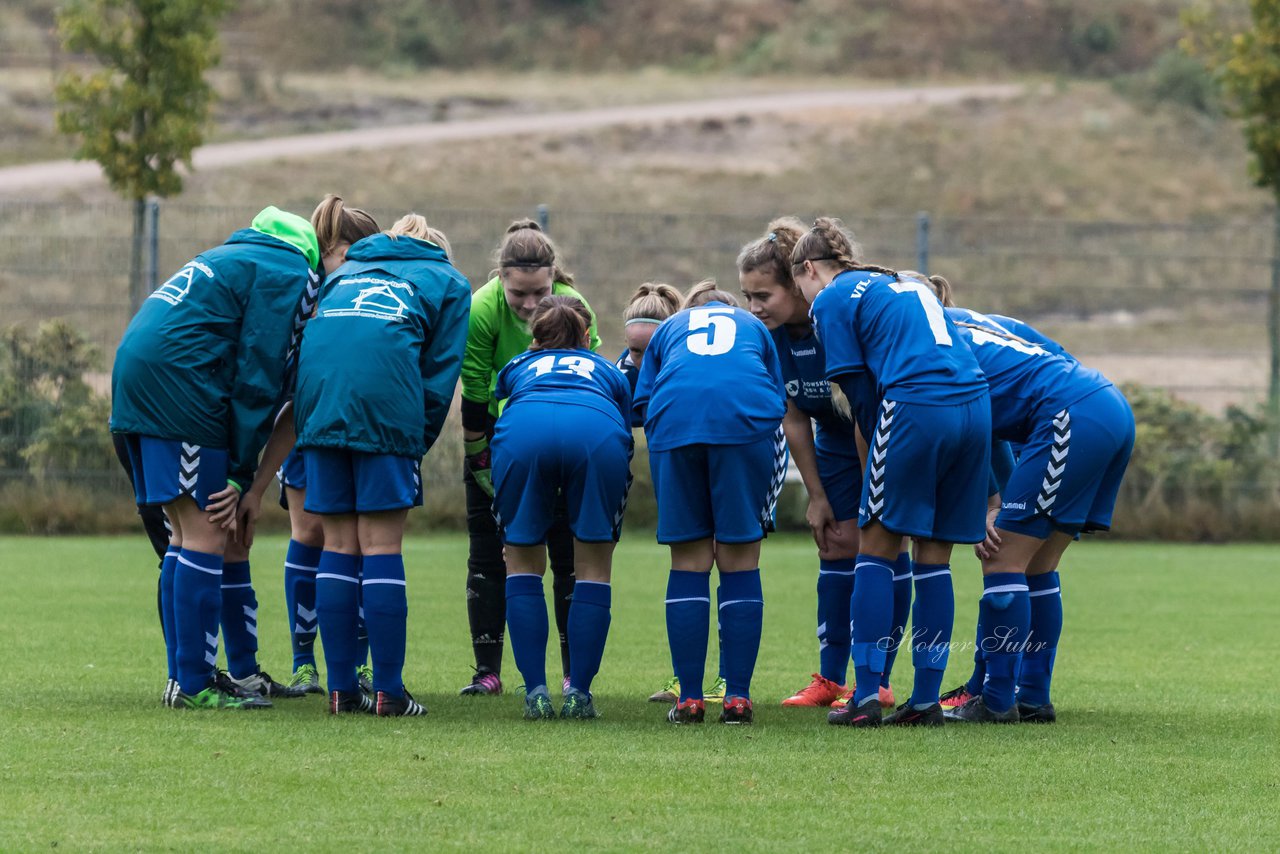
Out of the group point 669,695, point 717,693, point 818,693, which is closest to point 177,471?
point 669,695

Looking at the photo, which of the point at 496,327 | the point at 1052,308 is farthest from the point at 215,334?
the point at 1052,308

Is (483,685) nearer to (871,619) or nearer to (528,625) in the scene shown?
(528,625)

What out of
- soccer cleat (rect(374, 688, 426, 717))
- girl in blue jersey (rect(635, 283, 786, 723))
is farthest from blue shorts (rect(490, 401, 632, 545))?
soccer cleat (rect(374, 688, 426, 717))

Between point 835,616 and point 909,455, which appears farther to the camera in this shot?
point 835,616

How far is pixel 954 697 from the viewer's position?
7.06m

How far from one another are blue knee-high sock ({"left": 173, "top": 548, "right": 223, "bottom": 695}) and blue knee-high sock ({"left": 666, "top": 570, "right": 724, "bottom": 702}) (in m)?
1.63

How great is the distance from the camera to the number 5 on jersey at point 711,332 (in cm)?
625

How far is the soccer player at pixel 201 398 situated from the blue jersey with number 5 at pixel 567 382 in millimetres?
821

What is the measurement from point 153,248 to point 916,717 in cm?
1052

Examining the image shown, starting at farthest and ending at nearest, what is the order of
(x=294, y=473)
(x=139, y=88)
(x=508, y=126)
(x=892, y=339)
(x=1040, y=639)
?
(x=508, y=126) → (x=139, y=88) → (x=294, y=473) → (x=1040, y=639) → (x=892, y=339)

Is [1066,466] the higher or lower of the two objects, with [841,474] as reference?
higher

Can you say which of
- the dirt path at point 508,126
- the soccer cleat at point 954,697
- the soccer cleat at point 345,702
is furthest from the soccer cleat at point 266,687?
the dirt path at point 508,126

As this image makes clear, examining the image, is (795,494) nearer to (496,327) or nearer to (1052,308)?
(1052,308)

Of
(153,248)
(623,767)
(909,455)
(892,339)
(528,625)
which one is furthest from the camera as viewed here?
(153,248)
